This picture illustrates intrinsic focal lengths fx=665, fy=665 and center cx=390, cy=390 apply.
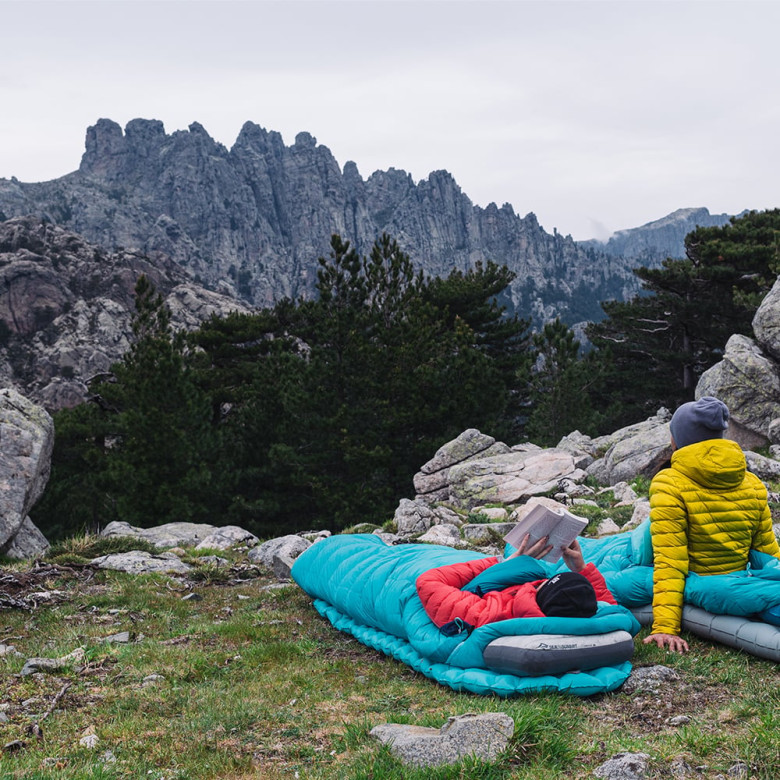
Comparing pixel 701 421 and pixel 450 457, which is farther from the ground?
pixel 701 421

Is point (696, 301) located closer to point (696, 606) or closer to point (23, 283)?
point (696, 606)

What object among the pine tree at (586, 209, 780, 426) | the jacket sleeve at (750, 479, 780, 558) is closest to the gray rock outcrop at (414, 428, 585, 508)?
the jacket sleeve at (750, 479, 780, 558)

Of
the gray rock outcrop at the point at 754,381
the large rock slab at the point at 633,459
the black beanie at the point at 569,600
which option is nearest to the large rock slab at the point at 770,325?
the gray rock outcrop at the point at 754,381

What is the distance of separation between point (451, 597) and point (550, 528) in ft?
3.17

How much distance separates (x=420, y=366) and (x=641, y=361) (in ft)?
51.5

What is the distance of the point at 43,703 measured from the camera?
4734 millimetres

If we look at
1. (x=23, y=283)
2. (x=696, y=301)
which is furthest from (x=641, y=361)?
(x=23, y=283)

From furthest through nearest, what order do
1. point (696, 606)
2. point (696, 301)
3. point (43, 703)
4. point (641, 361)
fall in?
point (641, 361)
point (696, 301)
point (696, 606)
point (43, 703)

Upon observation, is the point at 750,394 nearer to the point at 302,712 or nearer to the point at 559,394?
the point at 559,394

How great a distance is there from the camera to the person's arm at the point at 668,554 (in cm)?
532

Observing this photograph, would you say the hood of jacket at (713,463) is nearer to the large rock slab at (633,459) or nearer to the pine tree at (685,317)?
the large rock slab at (633,459)

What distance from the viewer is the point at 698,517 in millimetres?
5406

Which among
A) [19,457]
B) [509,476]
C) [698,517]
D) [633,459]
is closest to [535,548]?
[698,517]

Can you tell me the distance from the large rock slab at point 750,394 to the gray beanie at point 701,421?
600 inches
